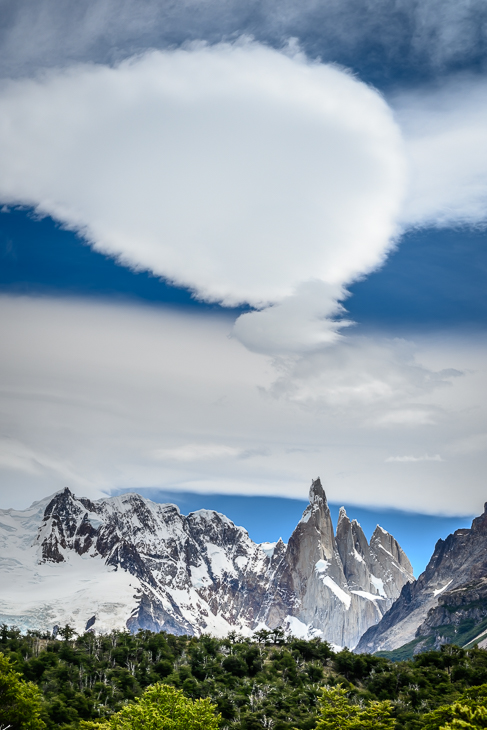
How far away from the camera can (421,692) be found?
127m

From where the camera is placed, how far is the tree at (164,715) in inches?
2695

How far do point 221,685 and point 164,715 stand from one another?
70716 mm

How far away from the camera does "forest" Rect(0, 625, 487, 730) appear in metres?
78.0

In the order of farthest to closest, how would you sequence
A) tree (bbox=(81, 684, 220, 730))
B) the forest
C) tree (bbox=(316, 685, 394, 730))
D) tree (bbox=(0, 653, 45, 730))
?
tree (bbox=(0, 653, 45, 730))
the forest
tree (bbox=(316, 685, 394, 730))
tree (bbox=(81, 684, 220, 730))

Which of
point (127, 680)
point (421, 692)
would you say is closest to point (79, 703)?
point (127, 680)

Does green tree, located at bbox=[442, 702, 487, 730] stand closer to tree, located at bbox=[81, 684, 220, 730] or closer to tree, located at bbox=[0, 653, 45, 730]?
tree, located at bbox=[81, 684, 220, 730]

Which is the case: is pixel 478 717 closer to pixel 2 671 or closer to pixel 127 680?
pixel 2 671

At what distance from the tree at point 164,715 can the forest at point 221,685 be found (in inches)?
6.3

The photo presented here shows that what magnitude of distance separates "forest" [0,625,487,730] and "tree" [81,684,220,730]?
0.53ft

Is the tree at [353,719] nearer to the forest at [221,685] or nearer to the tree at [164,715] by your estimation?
the forest at [221,685]

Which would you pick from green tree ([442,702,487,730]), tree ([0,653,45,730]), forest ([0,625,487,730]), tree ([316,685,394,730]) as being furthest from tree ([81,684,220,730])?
green tree ([442,702,487,730])

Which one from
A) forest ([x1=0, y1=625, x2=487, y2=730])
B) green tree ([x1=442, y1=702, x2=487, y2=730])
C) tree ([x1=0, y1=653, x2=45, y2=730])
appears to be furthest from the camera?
tree ([x1=0, y1=653, x2=45, y2=730])

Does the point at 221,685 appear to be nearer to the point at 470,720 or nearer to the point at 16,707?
the point at 16,707

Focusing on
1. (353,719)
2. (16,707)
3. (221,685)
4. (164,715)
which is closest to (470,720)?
(353,719)
